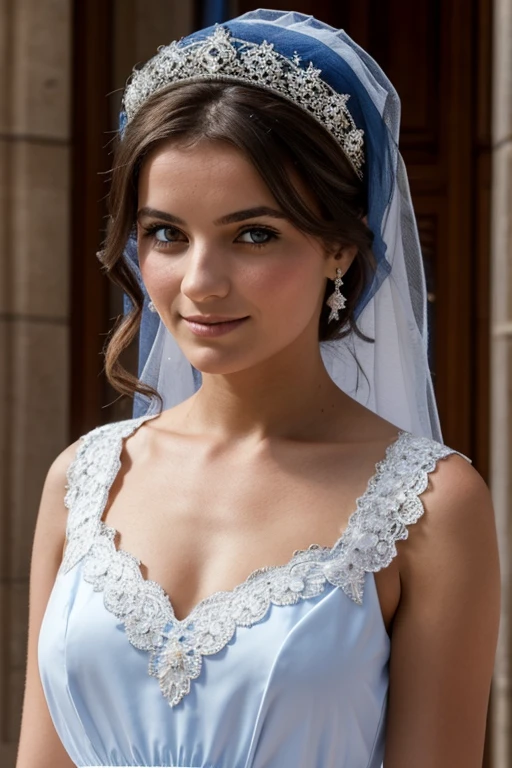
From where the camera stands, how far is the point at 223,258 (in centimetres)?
186

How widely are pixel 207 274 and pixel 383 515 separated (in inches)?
17.2

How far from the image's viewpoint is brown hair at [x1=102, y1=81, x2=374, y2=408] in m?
1.85

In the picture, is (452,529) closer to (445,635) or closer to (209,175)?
(445,635)

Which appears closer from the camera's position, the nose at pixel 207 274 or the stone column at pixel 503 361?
the nose at pixel 207 274

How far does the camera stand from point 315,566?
189cm

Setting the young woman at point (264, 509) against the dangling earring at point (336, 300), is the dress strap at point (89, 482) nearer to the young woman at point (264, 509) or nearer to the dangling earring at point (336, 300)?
the young woman at point (264, 509)

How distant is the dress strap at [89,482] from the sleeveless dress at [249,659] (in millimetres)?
87

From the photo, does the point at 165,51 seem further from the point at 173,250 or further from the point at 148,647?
the point at 148,647

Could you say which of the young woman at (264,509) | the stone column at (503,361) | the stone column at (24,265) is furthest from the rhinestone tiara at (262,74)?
the stone column at (24,265)

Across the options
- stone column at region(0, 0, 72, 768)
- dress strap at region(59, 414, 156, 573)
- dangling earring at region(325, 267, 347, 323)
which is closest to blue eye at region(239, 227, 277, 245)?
dangling earring at region(325, 267, 347, 323)

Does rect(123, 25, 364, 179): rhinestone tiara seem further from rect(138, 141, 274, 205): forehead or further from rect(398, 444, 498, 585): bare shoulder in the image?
rect(398, 444, 498, 585): bare shoulder

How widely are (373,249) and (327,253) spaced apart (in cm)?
14

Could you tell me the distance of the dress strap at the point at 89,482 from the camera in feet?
6.82

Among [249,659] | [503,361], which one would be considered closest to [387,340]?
[249,659]
